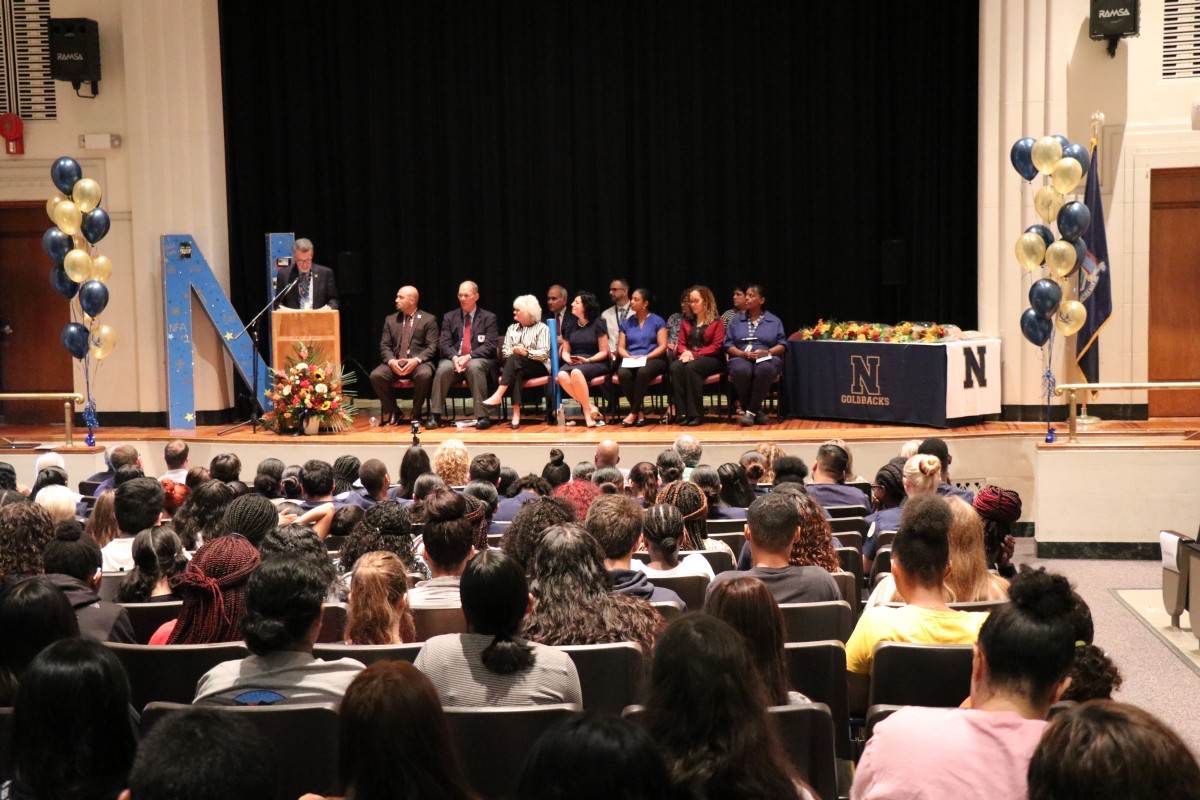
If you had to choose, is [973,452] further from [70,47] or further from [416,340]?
[70,47]

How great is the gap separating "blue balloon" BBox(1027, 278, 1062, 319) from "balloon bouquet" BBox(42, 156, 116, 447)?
725 cm

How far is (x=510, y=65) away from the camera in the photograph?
12.3 meters

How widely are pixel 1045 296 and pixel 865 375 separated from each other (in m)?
1.49

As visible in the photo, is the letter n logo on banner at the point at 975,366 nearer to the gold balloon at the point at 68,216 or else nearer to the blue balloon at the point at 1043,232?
the blue balloon at the point at 1043,232

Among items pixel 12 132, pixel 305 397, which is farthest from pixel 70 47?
pixel 305 397

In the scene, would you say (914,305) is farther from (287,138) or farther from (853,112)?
(287,138)

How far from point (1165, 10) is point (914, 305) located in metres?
3.24

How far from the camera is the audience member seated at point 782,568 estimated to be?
3.90 meters

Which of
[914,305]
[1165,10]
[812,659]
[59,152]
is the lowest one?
[812,659]

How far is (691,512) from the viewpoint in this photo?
491 centimetres

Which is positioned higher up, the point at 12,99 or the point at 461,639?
the point at 12,99

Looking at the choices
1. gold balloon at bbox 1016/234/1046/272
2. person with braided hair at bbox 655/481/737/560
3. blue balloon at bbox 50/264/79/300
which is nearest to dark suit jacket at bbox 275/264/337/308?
blue balloon at bbox 50/264/79/300


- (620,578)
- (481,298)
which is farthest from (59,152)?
(620,578)

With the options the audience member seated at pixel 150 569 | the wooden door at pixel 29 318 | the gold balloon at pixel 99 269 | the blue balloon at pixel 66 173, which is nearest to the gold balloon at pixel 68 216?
the blue balloon at pixel 66 173
